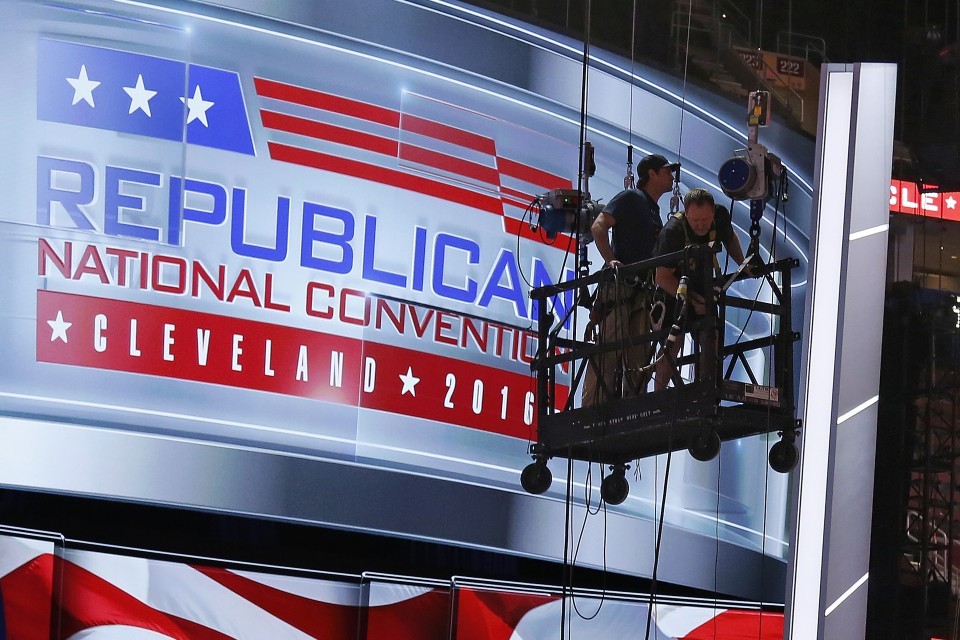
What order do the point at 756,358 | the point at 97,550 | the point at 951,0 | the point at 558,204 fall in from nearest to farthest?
1. the point at 558,204
2. the point at 97,550
3. the point at 756,358
4. the point at 951,0

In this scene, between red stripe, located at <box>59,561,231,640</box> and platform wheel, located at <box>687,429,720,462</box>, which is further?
red stripe, located at <box>59,561,231,640</box>

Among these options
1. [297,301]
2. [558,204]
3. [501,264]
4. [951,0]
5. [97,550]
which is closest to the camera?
[558,204]

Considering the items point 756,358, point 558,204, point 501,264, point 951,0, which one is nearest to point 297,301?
point 501,264

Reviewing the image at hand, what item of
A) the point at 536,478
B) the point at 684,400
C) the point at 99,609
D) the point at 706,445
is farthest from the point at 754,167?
the point at 99,609

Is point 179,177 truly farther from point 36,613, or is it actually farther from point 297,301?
point 36,613

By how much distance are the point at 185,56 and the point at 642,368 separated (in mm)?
2628

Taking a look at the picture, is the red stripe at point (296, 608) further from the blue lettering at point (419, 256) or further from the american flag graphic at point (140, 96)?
the american flag graphic at point (140, 96)

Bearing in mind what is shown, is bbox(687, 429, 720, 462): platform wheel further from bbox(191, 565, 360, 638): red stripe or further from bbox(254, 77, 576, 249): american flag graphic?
bbox(191, 565, 360, 638): red stripe

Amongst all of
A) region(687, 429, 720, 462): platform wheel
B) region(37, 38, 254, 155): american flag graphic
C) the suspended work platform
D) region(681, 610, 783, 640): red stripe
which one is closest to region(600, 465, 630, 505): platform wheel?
the suspended work platform

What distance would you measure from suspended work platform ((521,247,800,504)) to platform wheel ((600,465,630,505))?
12.0 inches

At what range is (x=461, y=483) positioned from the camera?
6.89m

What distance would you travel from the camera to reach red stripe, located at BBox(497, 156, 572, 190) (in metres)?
7.20

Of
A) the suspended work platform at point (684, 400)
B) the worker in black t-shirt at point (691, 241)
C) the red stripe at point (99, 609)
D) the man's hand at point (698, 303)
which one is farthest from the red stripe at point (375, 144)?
the red stripe at point (99, 609)

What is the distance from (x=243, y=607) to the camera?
6355 millimetres
